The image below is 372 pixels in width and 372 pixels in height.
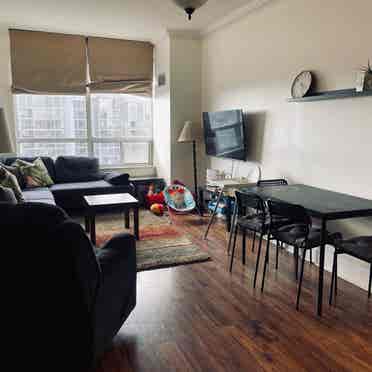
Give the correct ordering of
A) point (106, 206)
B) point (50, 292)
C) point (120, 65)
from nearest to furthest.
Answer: point (50, 292)
point (106, 206)
point (120, 65)

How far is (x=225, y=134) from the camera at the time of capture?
4785 millimetres

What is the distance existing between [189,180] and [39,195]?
7.54ft

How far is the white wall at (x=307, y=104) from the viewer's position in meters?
3.00

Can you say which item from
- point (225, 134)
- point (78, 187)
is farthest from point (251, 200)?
point (78, 187)

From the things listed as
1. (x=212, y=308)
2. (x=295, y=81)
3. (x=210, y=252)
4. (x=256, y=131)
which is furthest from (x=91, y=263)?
(x=256, y=131)

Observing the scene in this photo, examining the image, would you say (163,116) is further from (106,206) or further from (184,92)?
(106,206)

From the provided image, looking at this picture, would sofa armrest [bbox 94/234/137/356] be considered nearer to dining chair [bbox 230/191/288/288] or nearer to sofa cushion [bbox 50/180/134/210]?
dining chair [bbox 230/191/288/288]

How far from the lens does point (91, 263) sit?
176 centimetres

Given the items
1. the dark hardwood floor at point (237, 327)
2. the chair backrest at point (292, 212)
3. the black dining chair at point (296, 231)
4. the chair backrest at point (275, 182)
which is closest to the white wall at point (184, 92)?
the chair backrest at point (275, 182)

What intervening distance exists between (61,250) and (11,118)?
467 centimetres

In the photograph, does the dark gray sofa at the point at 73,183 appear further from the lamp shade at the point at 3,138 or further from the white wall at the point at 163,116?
the lamp shade at the point at 3,138

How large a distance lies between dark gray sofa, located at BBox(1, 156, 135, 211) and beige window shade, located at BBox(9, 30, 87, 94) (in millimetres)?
1125

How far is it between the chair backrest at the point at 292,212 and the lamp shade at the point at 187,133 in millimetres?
2784

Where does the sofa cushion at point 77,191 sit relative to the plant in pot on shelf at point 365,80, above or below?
below
